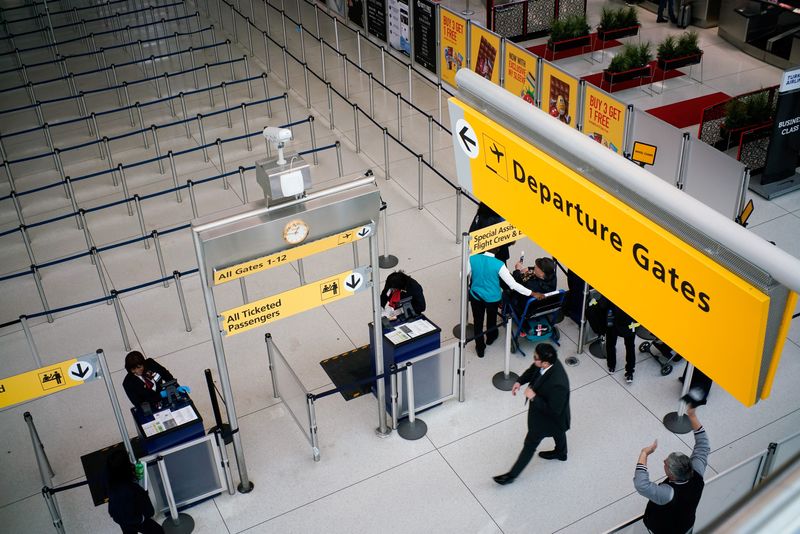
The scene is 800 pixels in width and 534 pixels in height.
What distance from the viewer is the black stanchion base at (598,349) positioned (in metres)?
8.60

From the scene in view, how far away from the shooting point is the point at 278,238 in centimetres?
543

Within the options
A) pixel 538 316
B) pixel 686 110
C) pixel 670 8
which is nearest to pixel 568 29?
pixel 670 8

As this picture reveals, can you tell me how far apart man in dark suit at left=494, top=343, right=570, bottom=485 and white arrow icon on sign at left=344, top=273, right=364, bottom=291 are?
1.50m

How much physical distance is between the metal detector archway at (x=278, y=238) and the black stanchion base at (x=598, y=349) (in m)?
3.40

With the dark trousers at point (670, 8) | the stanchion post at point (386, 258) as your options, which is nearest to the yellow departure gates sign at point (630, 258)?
the stanchion post at point (386, 258)

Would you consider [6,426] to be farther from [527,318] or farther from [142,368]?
[527,318]

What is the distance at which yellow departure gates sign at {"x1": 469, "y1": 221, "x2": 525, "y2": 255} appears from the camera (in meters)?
6.96

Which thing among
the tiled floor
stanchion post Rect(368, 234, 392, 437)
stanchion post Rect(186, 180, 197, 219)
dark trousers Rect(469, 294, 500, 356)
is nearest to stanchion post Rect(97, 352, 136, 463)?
the tiled floor

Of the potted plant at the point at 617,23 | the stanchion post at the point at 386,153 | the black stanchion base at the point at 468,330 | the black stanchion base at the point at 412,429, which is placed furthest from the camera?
the potted plant at the point at 617,23

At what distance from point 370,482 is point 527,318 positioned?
8.10 feet

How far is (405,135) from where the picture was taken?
1330 cm

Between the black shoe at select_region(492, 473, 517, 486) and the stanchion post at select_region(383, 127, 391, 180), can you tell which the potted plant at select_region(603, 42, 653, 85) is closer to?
the stanchion post at select_region(383, 127, 391, 180)

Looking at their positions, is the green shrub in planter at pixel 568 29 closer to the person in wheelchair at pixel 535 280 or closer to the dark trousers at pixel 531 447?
the person in wheelchair at pixel 535 280

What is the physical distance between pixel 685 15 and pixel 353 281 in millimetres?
13166
